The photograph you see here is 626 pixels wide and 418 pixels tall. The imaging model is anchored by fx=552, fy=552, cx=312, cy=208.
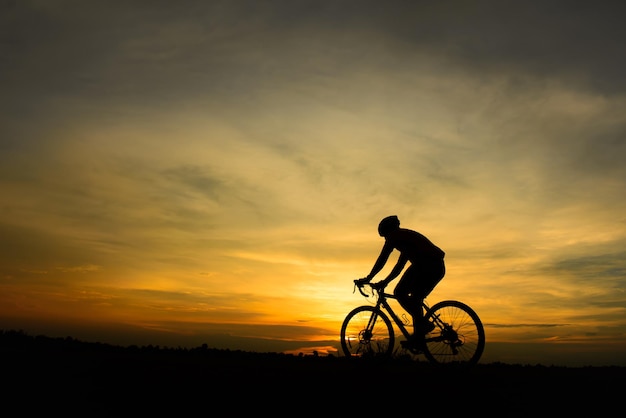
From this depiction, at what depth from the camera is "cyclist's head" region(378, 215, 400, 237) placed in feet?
36.3

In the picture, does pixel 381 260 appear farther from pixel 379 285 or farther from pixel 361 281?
pixel 361 281

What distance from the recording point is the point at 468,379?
10.1 metres

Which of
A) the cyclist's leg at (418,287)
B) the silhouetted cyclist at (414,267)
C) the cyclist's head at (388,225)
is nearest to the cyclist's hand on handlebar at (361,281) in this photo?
the silhouetted cyclist at (414,267)

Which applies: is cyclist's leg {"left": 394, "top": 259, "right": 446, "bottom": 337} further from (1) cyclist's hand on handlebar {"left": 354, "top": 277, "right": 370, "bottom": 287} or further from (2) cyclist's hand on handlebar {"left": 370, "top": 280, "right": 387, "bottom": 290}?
(1) cyclist's hand on handlebar {"left": 354, "top": 277, "right": 370, "bottom": 287}

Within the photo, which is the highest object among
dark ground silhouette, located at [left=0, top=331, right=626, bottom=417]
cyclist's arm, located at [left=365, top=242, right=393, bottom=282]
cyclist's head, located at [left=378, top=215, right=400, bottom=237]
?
cyclist's head, located at [left=378, top=215, right=400, bottom=237]

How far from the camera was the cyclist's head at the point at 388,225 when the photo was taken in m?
11.1

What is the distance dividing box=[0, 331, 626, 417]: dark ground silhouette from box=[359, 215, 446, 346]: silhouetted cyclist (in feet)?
3.99

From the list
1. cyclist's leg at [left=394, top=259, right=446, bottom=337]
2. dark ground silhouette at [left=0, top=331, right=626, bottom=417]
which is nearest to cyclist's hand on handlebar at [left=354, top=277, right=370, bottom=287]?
cyclist's leg at [left=394, top=259, right=446, bottom=337]

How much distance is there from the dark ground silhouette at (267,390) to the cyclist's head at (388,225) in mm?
2743

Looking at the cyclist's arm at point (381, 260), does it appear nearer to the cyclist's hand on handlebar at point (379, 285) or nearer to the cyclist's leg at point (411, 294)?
the cyclist's hand on handlebar at point (379, 285)

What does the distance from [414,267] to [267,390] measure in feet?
13.8

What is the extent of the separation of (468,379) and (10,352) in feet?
28.5

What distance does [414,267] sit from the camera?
429 inches

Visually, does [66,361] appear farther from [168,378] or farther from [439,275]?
[439,275]
